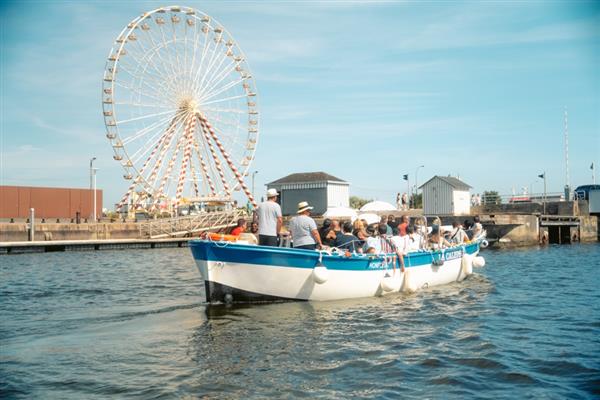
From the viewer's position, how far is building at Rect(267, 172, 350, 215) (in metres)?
60.3

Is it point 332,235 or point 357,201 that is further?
point 357,201

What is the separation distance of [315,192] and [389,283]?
45.4 m

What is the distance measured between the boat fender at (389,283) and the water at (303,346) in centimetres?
50

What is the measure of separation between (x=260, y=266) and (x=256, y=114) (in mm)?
40103

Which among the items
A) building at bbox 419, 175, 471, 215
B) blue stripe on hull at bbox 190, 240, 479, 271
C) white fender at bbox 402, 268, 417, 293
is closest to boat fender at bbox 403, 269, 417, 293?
white fender at bbox 402, 268, 417, 293

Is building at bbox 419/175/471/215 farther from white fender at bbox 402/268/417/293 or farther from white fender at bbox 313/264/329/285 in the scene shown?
white fender at bbox 313/264/329/285

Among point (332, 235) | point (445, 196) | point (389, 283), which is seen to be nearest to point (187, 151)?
point (445, 196)

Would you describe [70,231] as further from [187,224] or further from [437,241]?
[437,241]

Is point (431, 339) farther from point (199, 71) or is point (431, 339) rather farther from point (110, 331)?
point (199, 71)

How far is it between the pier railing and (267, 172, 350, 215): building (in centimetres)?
1267

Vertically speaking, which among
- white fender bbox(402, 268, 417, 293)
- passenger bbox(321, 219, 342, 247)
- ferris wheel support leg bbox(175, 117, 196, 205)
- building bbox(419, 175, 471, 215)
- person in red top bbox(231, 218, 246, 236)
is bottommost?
white fender bbox(402, 268, 417, 293)

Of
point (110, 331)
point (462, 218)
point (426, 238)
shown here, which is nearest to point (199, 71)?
point (462, 218)

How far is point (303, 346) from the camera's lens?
10.4 metres

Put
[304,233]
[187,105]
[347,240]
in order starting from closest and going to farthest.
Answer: [304,233], [347,240], [187,105]
